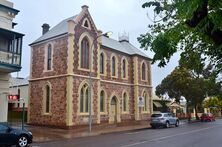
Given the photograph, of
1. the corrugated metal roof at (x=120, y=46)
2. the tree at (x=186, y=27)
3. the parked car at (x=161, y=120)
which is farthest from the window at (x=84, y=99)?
the tree at (x=186, y=27)

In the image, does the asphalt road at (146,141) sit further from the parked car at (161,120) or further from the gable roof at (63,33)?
the gable roof at (63,33)

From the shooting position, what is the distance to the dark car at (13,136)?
50.8 feet

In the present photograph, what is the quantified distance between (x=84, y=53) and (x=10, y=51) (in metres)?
9.33

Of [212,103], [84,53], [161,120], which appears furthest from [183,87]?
[212,103]

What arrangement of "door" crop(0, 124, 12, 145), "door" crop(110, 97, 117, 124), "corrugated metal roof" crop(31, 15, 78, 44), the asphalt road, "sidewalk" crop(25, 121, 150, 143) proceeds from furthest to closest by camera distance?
"door" crop(110, 97, 117, 124) < "corrugated metal roof" crop(31, 15, 78, 44) < "sidewalk" crop(25, 121, 150, 143) < the asphalt road < "door" crop(0, 124, 12, 145)

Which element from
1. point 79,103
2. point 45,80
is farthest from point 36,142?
Answer: point 45,80

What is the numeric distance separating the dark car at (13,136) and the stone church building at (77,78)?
30.5ft

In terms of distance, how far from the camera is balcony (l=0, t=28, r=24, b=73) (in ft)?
69.3

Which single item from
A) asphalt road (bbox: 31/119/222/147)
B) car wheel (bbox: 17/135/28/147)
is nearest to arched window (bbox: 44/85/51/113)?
asphalt road (bbox: 31/119/222/147)

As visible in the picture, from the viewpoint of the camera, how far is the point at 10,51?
2206 cm

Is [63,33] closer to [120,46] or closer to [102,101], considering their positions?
[102,101]

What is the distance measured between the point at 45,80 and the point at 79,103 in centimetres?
479

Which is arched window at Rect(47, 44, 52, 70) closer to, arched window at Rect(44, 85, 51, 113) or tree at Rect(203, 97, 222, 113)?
arched window at Rect(44, 85, 51, 113)

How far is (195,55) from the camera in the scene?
6910 mm
